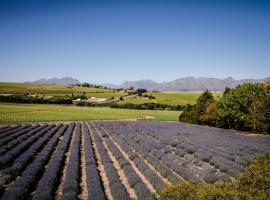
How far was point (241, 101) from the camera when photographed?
46.3 meters

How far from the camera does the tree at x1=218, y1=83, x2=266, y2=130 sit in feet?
151

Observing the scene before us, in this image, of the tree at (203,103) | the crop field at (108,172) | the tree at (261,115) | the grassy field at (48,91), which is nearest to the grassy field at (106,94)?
the grassy field at (48,91)

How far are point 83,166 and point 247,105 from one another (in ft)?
109

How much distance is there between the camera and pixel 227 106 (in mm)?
48406

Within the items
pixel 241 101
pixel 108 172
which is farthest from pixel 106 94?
pixel 108 172

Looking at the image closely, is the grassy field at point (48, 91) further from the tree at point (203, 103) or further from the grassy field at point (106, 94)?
the tree at point (203, 103)

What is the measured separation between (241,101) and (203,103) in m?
9.78

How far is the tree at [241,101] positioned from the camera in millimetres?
46000

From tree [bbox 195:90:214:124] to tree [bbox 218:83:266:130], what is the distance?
545 centimetres

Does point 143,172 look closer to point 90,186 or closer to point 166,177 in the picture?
point 166,177

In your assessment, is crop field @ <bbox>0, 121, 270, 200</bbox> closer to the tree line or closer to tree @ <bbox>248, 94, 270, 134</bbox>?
tree @ <bbox>248, 94, 270, 134</bbox>

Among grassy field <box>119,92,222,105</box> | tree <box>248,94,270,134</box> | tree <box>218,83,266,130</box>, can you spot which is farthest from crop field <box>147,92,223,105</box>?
tree <box>248,94,270,134</box>

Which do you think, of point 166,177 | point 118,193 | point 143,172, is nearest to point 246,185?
point 118,193

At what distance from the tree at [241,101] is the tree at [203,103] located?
17.9ft
